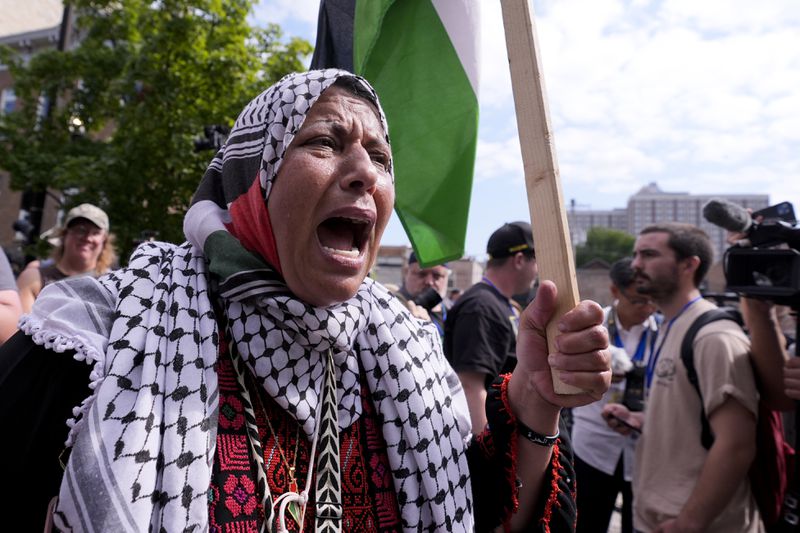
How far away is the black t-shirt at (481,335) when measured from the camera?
3.60 meters

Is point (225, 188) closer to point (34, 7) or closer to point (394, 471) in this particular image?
point (394, 471)

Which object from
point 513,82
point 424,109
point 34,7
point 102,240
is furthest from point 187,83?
point 34,7

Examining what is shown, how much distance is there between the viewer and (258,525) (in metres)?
1.28

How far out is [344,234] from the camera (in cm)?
158

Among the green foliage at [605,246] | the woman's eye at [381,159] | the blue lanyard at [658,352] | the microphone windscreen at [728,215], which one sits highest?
the green foliage at [605,246]

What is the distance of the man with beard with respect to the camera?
9.48ft

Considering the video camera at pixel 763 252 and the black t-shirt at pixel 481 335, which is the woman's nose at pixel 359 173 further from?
the black t-shirt at pixel 481 335

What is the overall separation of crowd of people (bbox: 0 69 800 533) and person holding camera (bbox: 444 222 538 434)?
1557 millimetres

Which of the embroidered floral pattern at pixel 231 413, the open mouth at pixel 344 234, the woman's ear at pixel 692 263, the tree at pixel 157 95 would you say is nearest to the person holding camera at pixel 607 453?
the woman's ear at pixel 692 263

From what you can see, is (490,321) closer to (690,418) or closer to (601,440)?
(690,418)

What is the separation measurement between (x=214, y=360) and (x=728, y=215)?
2614 mm

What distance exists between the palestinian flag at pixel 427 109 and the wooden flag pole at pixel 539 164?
0.86 metres

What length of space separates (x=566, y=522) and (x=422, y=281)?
444 centimetres

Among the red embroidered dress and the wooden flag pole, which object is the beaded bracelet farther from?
the red embroidered dress
